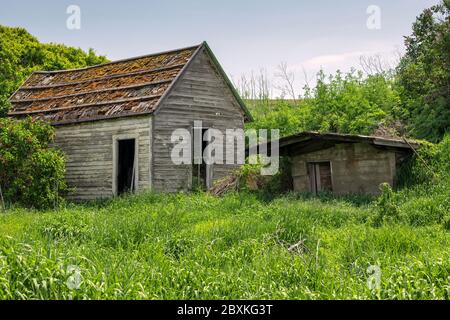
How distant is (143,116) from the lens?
17609 mm

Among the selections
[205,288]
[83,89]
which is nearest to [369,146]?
[205,288]

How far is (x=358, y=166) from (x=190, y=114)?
629 centimetres

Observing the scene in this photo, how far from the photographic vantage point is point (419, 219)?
1070cm

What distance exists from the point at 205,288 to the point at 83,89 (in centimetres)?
1659

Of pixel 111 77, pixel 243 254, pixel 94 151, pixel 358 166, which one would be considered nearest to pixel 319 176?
pixel 358 166

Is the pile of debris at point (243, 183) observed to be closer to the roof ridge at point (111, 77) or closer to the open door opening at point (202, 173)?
the open door opening at point (202, 173)

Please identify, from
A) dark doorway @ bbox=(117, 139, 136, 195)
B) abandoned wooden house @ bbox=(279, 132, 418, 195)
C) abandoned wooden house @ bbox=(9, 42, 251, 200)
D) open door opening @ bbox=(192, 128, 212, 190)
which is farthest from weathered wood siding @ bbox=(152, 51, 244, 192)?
dark doorway @ bbox=(117, 139, 136, 195)

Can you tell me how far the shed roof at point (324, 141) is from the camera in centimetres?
1381

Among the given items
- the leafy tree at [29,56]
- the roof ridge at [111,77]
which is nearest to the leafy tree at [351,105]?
the roof ridge at [111,77]

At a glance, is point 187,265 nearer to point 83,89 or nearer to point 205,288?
point 205,288

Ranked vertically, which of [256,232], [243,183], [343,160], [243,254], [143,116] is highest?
[143,116]

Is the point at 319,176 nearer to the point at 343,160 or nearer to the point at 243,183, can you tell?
the point at 343,160

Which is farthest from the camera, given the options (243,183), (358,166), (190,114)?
(190,114)

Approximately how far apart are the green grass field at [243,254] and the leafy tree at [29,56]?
18.1 metres
